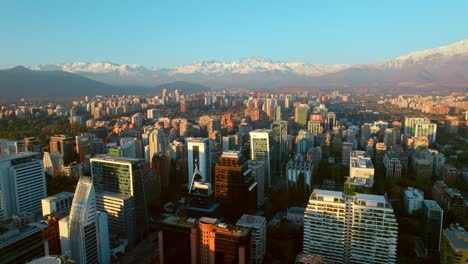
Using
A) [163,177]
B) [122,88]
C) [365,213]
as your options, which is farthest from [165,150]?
[122,88]

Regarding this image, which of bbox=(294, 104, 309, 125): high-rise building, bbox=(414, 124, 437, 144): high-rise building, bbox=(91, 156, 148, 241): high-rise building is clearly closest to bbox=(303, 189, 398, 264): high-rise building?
bbox=(91, 156, 148, 241): high-rise building

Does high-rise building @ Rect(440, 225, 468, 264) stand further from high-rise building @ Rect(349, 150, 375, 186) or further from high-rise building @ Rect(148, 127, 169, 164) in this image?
high-rise building @ Rect(148, 127, 169, 164)

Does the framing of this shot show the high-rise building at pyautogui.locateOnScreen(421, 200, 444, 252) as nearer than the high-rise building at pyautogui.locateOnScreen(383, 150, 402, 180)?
Yes

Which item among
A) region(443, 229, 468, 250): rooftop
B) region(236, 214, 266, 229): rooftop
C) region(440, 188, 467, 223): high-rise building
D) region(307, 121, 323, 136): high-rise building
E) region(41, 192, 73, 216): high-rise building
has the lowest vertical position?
region(440, 188, 467, 223): high-rise building

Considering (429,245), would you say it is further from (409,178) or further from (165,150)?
(165,150)

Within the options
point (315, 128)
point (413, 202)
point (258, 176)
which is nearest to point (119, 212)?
point (258, 176)

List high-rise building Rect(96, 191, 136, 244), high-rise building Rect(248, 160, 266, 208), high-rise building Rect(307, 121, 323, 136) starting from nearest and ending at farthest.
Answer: high-rise building Rect(96, 191, 136, 244), high-rise building Rect(248, 160, 266, 208), high-rise building Rect(307, 121, 323, 136)

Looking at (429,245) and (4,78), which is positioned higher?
(4,78)
